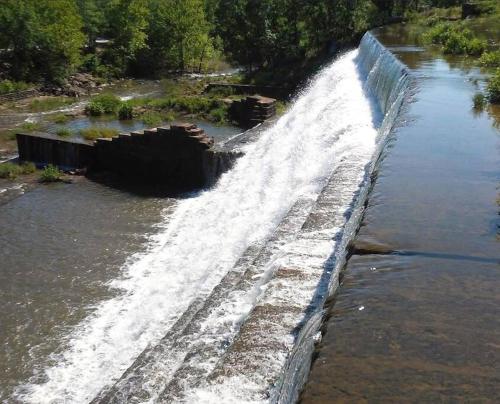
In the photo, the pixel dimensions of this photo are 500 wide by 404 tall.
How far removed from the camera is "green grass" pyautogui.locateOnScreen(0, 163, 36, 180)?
57.1 ft

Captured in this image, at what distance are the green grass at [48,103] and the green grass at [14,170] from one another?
11142 millimetres

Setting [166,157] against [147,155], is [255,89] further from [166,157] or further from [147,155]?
[166,157]

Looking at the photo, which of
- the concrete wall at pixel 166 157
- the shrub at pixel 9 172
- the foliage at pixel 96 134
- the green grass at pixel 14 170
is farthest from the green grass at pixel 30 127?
the concrete wall at pixel 166 157

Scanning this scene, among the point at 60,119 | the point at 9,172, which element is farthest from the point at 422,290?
the point at 60,119

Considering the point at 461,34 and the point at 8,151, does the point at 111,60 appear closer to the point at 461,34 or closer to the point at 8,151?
the point at 8,151

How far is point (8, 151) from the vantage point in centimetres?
2033

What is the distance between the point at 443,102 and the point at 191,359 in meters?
7.66

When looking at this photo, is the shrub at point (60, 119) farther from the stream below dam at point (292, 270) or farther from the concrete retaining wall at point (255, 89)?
the concrete retaining wall at point (255, 89)

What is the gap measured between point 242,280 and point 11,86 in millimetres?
28788

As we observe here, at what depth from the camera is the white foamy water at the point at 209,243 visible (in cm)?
788

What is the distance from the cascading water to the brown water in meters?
0.41

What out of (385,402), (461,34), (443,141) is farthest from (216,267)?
(461,34)

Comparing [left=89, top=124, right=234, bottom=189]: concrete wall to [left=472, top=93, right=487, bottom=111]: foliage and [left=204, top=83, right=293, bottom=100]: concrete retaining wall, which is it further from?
[left=204, top=83, right=293, bottom=100]: concrete retaining wall

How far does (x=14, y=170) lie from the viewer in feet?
57.5
